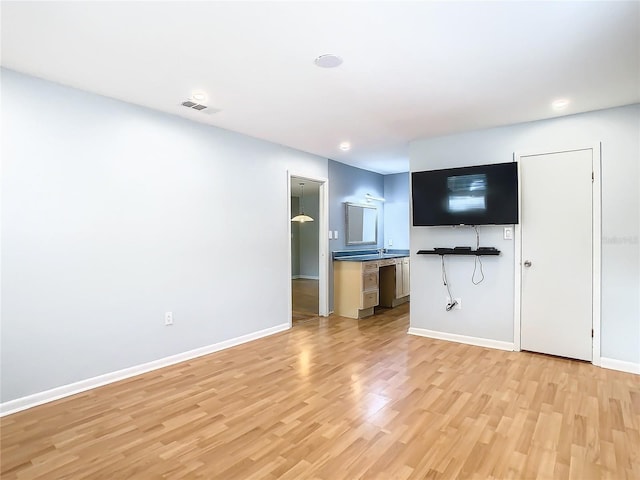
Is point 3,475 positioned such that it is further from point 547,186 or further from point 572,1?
point 547,186

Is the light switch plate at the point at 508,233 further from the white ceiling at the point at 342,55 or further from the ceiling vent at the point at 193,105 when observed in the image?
the ceiling vent at the point at 193,105

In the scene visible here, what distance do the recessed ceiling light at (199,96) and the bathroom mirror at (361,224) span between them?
3278mm

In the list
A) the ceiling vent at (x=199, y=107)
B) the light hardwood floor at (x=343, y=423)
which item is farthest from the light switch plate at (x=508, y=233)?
the ceiling vent at (x=199, y=107)

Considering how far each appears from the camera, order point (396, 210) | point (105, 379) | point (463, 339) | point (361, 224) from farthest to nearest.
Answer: point (396, 210) < point (361, 224) < point (463, 339) < point (105, 379)

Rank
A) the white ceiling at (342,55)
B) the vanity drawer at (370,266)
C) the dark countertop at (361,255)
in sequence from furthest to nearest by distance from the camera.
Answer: the dark countertop at (361,255) < the vanity drawer at (370,266) < the white ceiling at (342,55)

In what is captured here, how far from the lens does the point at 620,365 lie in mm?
3375

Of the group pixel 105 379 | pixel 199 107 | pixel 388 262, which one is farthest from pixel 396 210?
pixel 105 379

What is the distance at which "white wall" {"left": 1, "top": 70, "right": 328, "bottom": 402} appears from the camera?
8.72ft

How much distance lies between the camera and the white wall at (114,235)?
2.66 m

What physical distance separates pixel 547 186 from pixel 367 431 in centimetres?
308

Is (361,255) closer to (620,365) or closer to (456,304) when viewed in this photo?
(456,304)

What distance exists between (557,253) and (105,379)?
14.6 ft

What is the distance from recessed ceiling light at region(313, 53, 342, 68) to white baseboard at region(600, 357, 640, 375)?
365cm

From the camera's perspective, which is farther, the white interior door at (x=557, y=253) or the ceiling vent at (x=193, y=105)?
the white interior door at (x=557, y=253)
